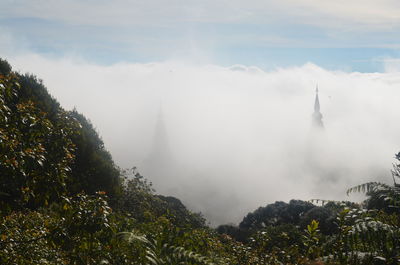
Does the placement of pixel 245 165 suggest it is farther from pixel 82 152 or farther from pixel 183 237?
pixel 183 237

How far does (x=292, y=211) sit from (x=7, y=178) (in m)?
26.8

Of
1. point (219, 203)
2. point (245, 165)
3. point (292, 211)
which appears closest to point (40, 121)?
point (292, 211)

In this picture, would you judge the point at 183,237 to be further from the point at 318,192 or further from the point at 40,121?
the point at 318,192

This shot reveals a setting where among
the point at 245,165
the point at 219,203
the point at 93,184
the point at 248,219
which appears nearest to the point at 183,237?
the point at 93,184

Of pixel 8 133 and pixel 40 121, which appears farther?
pixel 40 121

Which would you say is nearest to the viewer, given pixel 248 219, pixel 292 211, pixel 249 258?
pixel 249 258

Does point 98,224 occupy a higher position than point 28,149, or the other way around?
point 28,149

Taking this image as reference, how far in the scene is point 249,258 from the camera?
25.7ft

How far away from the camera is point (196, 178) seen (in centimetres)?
15288

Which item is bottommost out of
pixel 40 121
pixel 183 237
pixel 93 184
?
pixel 183 237

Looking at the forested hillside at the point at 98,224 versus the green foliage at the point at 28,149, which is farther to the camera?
the green foliage at the point at 28,149

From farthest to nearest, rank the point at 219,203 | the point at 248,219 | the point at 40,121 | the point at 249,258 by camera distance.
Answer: the point at 219,203, the point at 248,219, the point at 249,258, the point at 40,121

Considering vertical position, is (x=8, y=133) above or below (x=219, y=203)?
below

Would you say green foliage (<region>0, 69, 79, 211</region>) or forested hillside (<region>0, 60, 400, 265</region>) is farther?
green foliage (<region>0, 69, 79, 211</region>)
